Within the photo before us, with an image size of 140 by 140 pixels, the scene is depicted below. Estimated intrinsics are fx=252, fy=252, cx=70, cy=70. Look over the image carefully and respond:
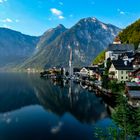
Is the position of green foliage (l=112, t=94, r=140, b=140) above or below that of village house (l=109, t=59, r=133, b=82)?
below

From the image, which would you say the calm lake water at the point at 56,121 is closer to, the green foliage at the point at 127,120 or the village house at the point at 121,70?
the green foliage at the point at 127,120

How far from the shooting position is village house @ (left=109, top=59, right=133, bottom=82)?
133 meters

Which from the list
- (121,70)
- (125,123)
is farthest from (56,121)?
(121,70)

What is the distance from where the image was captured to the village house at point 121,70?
133m

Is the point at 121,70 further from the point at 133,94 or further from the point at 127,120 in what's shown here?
the point at 127,120

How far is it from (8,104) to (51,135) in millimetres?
56601

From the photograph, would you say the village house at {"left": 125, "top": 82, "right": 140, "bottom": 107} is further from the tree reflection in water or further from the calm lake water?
the tree reflection in water

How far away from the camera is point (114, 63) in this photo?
140875 millimetres

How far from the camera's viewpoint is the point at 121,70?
134 meters

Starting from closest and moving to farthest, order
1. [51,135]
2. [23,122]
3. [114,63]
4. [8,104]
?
[51,135] → [23,122] → [8,104] → [114,63]

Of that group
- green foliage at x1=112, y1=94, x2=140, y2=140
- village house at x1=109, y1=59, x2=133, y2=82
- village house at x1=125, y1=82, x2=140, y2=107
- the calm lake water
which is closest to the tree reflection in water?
green foliage at x1=112, y1=94, x2=140, y2=140

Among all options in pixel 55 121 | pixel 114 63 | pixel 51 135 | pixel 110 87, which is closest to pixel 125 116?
pixel 51 135

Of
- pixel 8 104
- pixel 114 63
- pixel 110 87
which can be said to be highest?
pixel 114 63

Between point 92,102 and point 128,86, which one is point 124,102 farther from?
point 92,102
